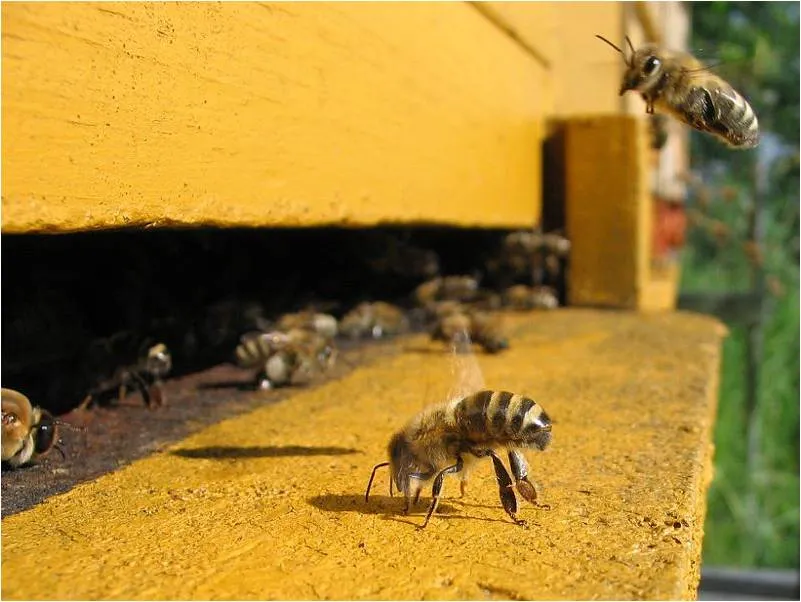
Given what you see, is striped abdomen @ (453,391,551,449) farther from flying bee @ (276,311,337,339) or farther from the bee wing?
flying bee @ (276,311,337,339)

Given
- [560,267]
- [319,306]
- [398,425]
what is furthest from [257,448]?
[560,267]

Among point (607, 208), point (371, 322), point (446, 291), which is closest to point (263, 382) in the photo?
point (371, 322)

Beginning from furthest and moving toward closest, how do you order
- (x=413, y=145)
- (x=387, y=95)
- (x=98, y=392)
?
(x=413, y=145), (x=387, y=95), (x=98, y=392)

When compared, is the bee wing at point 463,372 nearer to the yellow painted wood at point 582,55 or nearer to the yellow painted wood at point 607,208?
the yellow painted wood at point 607,208

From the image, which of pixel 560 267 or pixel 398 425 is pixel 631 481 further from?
pixel 560 267

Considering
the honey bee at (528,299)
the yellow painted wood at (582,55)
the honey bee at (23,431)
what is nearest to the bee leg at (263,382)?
the honey bee at (23,431)

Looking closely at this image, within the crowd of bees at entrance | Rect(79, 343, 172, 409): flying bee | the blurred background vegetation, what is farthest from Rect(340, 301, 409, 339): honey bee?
the blurred background vegetation
